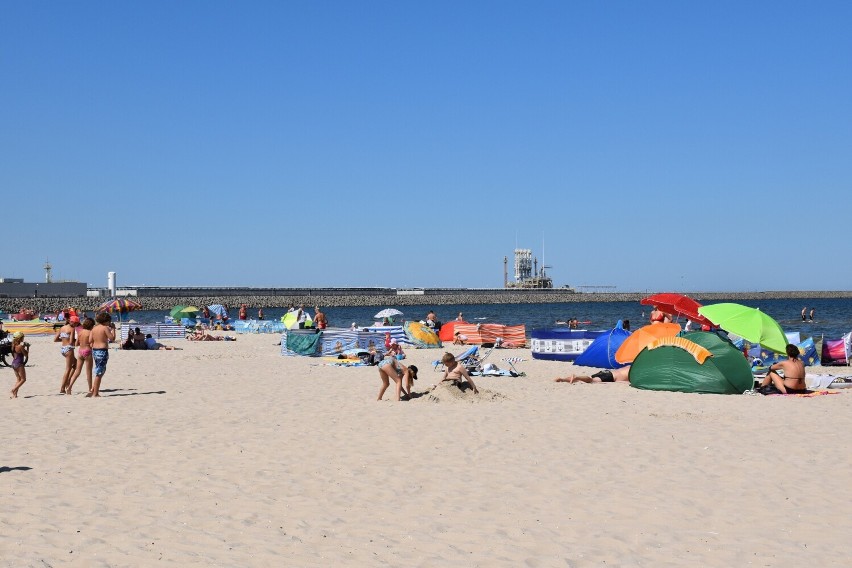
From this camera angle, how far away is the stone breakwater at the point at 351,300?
3132 inches

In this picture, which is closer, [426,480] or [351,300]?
[426,480]

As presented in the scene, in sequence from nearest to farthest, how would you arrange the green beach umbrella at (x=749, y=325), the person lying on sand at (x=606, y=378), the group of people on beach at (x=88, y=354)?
the group of people on beach at (x=88, y=354), the green beach umbrella at (x=749, y=325), the person lying on sand at (x=606, y=378)

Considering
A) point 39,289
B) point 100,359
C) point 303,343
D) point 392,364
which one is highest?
point 39,289

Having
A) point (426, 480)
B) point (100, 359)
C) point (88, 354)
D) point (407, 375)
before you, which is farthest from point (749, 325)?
point (88, 354)

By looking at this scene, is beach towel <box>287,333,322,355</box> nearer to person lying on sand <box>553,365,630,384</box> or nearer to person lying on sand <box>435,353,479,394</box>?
person lying on sand <box>553,365,630,384</box>

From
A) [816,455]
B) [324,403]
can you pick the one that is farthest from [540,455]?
[324,403]

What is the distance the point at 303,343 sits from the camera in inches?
876

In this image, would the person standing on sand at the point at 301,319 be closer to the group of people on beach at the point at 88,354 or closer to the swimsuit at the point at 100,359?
the group of people on beach at the point at 88,354

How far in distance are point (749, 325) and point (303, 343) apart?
12.0m

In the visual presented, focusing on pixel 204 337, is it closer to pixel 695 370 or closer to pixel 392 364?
pixel 392 364

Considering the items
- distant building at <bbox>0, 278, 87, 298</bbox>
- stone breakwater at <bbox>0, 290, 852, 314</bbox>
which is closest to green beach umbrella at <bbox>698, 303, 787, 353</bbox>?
stone breakwater at <bbox>0, 290, 852, 314</bbox>

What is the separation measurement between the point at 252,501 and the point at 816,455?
6180mm

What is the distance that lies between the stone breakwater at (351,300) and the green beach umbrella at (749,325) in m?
73.4

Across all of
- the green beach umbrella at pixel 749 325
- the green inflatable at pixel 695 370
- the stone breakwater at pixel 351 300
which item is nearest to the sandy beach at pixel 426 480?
the green inflatable at pixel 695 370
